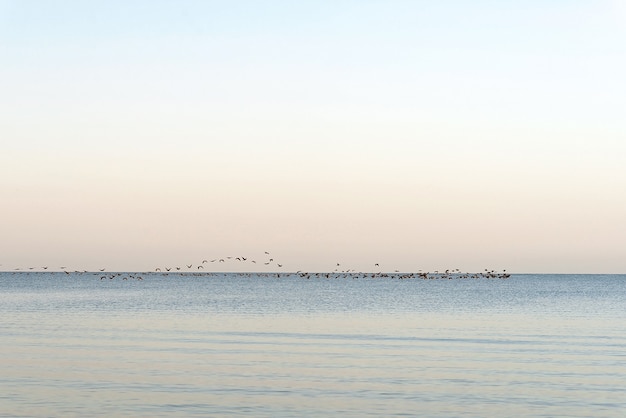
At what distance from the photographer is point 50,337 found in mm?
47375

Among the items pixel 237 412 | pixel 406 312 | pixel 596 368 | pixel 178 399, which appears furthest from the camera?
pixel 406 312

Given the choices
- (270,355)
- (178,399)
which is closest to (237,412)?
(178,399)

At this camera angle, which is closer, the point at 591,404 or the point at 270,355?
the point at 591,404

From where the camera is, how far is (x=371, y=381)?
102ft

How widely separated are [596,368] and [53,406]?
1979 cm

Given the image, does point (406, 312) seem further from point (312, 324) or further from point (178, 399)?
point (178, 399)

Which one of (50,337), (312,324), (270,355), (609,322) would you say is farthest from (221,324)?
(609,322)

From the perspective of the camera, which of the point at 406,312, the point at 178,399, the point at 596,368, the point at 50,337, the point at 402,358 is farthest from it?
the point at 406,312

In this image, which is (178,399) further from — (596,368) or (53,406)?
(596,368)

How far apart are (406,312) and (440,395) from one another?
153ft

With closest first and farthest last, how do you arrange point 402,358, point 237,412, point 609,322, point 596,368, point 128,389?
point 237,412 → point 128,389 → point 596,368 → point 402,358 → point 609,322

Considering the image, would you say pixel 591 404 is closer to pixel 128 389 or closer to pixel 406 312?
pixel 128 389

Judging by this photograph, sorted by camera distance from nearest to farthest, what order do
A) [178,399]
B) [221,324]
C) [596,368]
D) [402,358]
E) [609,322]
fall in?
1. [178,399]
2. [596,368]
3. [402,358]
4. [221,324]
5. [609,322]

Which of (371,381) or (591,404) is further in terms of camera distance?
(371,381)
